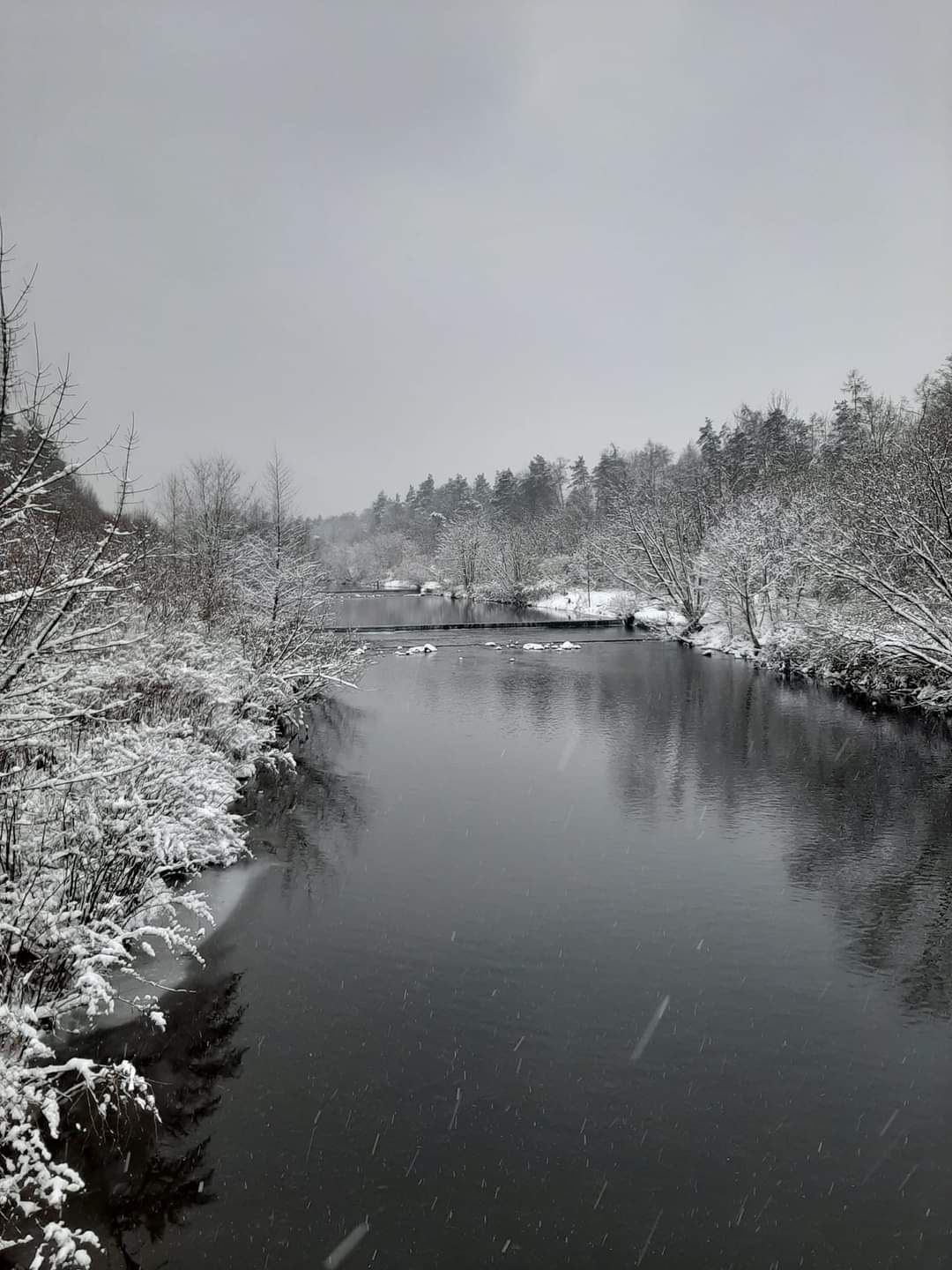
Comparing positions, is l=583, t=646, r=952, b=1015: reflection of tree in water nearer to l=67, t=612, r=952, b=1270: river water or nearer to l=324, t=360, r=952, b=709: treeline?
l=67, t=612, r=952, b=1270: river water

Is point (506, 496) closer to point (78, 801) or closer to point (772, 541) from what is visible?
point (772, 541)

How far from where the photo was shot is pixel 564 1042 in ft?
29.4

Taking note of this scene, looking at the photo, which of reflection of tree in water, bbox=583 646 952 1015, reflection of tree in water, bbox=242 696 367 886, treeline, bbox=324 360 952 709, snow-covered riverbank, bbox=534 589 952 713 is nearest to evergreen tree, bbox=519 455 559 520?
treeline, bbox=324 360 952 709

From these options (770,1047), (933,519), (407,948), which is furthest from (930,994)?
(933,519)

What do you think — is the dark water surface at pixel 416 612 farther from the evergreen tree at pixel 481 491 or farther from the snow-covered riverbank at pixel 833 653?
the evergreen tree at pixel 481 491

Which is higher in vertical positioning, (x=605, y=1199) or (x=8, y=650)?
(x=8, y=650)

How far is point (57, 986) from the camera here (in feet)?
25.3

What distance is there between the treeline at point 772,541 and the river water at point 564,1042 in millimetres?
10488

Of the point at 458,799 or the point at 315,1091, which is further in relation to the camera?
the point at 458,799

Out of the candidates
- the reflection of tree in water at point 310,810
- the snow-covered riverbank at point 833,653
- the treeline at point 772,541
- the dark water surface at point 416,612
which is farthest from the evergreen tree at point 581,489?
the reflection of tree in water at point 310,810

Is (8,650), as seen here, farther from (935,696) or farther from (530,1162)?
(935,696)

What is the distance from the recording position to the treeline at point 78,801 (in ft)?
19.6

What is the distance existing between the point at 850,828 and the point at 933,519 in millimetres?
14625

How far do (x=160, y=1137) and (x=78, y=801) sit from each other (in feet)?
12.8
